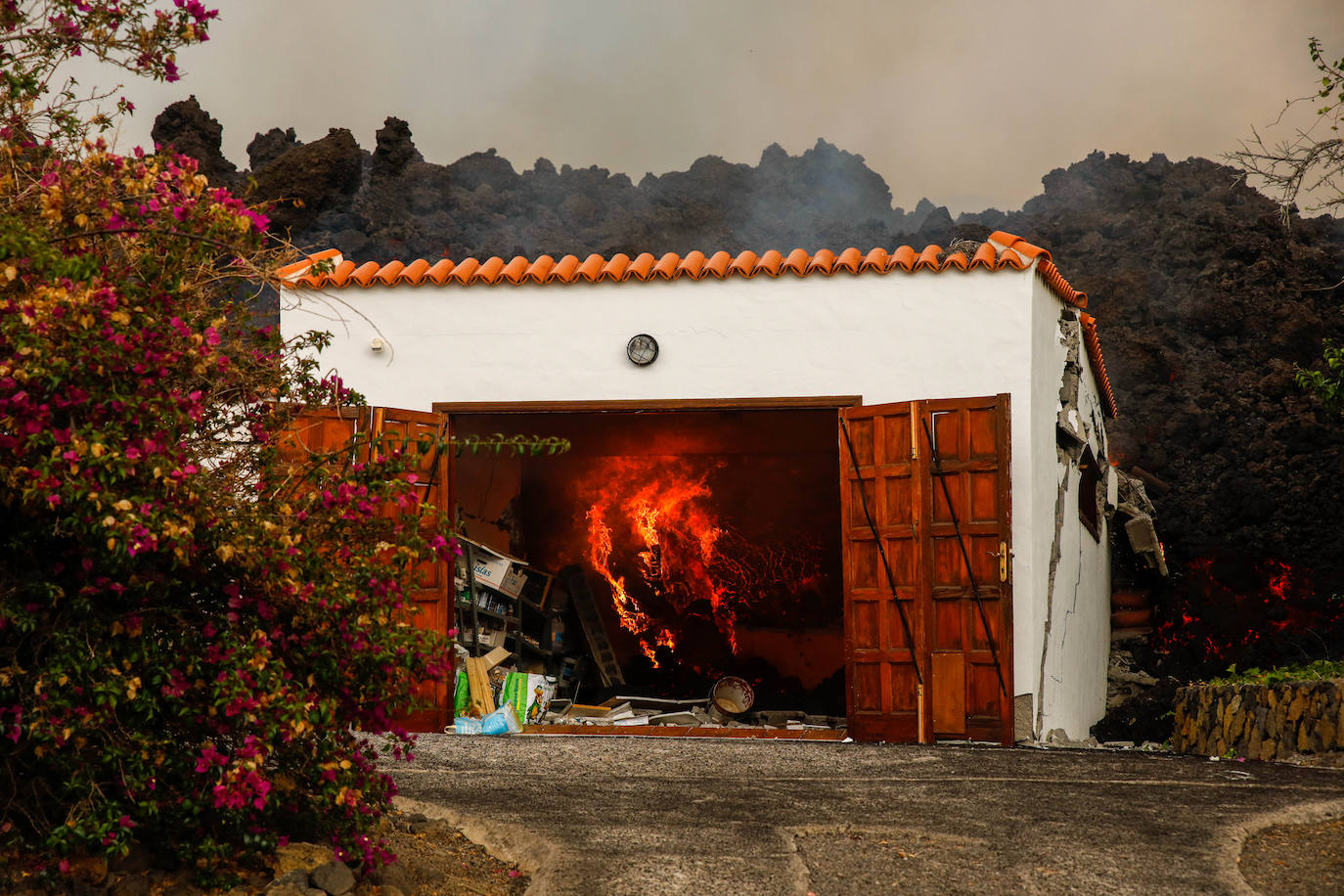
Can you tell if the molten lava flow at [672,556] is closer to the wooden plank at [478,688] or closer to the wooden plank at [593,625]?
the wooden plank at [593,625]

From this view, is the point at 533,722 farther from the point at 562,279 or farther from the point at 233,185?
the point at 233,185

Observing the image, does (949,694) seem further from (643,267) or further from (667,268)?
(643,267)

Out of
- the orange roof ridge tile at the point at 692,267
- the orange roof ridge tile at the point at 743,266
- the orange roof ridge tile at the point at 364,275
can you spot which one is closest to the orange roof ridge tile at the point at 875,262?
the orange roof ridge tile at the point at 743,266

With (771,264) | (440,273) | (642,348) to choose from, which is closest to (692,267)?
(771,264)

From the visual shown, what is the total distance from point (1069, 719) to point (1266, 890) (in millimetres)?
5497

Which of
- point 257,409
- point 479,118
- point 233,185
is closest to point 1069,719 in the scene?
point 257,409

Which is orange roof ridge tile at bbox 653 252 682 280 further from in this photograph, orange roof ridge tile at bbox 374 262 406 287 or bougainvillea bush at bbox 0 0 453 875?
bougainvillea bush at bbox 0 0 453 875

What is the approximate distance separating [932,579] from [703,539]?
626cm

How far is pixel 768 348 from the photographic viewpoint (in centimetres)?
880

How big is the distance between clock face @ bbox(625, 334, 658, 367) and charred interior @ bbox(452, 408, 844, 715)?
14.7 ft

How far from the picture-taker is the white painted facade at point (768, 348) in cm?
845

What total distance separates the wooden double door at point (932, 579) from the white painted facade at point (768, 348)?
17.2 inches

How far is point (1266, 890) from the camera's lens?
4176mm

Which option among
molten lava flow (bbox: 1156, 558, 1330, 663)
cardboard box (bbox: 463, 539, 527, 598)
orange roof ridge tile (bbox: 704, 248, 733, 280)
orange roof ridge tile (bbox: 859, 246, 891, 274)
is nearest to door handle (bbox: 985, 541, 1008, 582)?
orange roof ridge tile (bbox: 859, 246, 891, 274)
